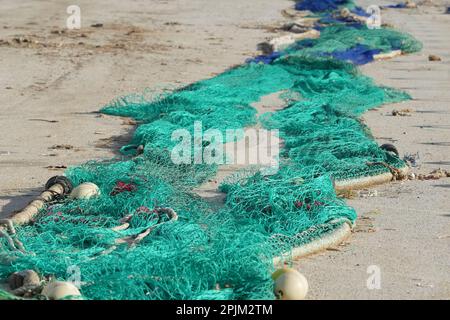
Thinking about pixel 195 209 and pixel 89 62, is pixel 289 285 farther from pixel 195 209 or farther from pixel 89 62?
pixel 89 62

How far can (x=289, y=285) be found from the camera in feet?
17.9

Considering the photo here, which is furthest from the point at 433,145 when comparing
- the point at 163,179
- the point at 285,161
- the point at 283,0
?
the point at 283,0

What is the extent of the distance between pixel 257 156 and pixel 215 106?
5.56ft

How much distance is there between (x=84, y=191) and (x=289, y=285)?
2247mm

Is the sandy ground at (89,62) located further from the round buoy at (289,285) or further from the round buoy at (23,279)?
the round buoy at (289,285)

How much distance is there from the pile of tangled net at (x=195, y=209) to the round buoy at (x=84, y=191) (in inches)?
3.1

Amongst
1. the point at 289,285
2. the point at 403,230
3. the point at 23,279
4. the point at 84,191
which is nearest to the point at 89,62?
the point at 84,191

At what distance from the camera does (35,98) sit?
1152cm

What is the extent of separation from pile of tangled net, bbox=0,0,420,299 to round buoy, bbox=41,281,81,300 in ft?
0.58

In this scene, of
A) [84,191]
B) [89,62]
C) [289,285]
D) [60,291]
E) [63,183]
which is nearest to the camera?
[60,291]

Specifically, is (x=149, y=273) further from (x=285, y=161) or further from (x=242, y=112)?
(x=242, y=112)

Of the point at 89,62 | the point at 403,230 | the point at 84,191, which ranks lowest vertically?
the point at 89,62

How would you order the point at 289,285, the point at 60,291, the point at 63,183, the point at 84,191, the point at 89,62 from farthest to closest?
the point at 89,62
the point at 63,183
the point at 84,191
the point at 289,285
the point at 60,291

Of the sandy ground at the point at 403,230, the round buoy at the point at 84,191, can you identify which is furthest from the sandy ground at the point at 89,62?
the sandy ground at the point at 403,230
